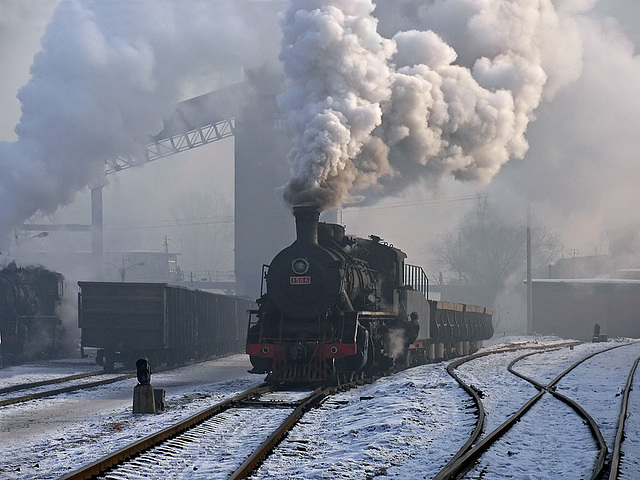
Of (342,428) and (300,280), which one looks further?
(300,280)

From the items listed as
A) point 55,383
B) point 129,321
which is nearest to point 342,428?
point 55,383

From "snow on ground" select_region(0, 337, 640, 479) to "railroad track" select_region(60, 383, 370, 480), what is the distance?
0.58ft

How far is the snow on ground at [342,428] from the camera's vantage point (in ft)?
27.1

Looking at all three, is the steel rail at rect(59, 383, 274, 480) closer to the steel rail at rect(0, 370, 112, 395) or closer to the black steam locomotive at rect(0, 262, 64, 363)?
the steel rail at rect(0, 370, 112, 395)

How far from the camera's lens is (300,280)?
17.1 meters

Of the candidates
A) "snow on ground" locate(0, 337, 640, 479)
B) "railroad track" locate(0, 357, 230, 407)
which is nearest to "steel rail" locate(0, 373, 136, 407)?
"railroad track" locate(0, 357, 230, 407)

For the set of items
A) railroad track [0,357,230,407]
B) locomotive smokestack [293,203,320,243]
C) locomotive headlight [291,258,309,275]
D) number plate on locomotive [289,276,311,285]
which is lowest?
railroad track [0,357,230,407]

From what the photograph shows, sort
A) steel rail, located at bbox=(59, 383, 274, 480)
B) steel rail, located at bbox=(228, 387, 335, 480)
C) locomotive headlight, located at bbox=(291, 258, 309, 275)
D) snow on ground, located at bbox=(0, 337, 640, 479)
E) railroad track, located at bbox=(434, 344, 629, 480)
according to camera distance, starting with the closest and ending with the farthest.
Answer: steel rail, located at bbox=(59, 383, 274, 480)
railroad track, located at bbox=(434, 344, 629, 480)
steel rail, located at bbox=(228, 387, 335, 480)
snow on ground, located at bbox=(0, 337, 640, 479)
locomotive headlight, located at bbox=(291, 258, 309, 275)

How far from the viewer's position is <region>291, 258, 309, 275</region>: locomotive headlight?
17156 millimetres

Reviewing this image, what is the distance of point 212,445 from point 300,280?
775 centimetres

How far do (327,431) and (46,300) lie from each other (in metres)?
19.6

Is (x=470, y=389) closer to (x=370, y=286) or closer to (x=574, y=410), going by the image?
(x=574, y=410)

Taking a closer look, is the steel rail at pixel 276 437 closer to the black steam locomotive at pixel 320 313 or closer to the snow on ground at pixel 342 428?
the snow on ground at pixel 342 428

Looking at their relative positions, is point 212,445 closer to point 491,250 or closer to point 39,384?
point 39,384
